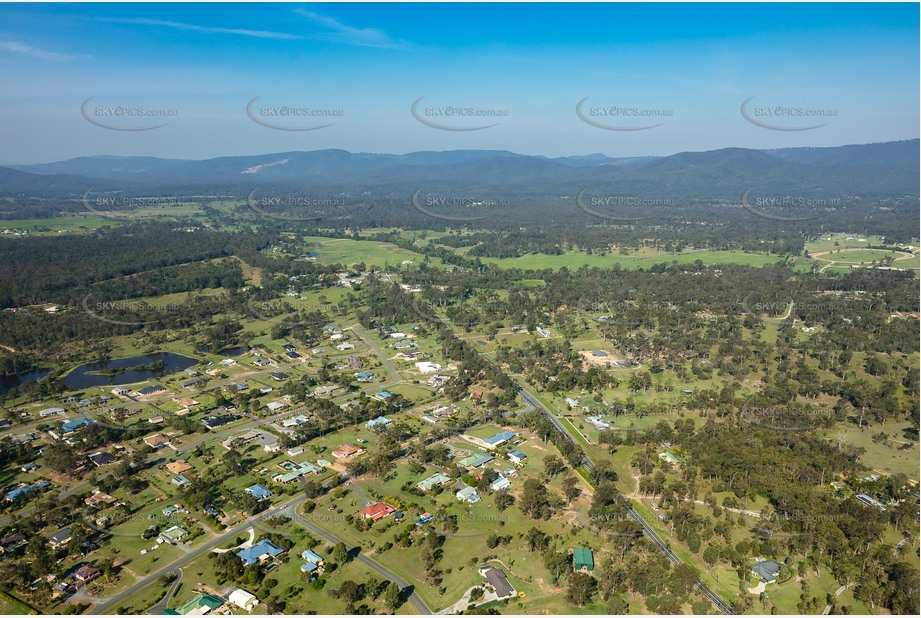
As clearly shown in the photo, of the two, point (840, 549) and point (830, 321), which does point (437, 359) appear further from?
point (830, 321)

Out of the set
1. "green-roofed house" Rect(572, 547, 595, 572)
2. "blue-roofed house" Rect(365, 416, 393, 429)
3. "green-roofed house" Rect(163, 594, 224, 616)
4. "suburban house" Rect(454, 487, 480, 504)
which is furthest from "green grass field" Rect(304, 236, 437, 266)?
"green-roofed house" Rect(163, 594, 224, 616)

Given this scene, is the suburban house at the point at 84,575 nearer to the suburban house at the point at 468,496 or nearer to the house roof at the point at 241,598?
the house roof at the point at 241,598

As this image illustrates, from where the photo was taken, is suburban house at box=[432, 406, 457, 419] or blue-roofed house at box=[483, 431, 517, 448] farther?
suburban house at box=[432, 406, 457, 419]

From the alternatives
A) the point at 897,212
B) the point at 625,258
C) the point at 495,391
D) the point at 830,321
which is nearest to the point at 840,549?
the point at 495,391

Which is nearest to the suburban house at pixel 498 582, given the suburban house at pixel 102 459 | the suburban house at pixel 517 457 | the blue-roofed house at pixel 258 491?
the suburban house at pixel 517 457

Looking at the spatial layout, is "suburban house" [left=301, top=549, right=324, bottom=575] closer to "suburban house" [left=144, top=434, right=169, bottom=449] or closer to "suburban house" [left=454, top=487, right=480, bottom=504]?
"suburban house" [left=454, top=487, right=480, bottom=504]

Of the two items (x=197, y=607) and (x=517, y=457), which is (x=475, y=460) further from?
(x=197, y=607)
